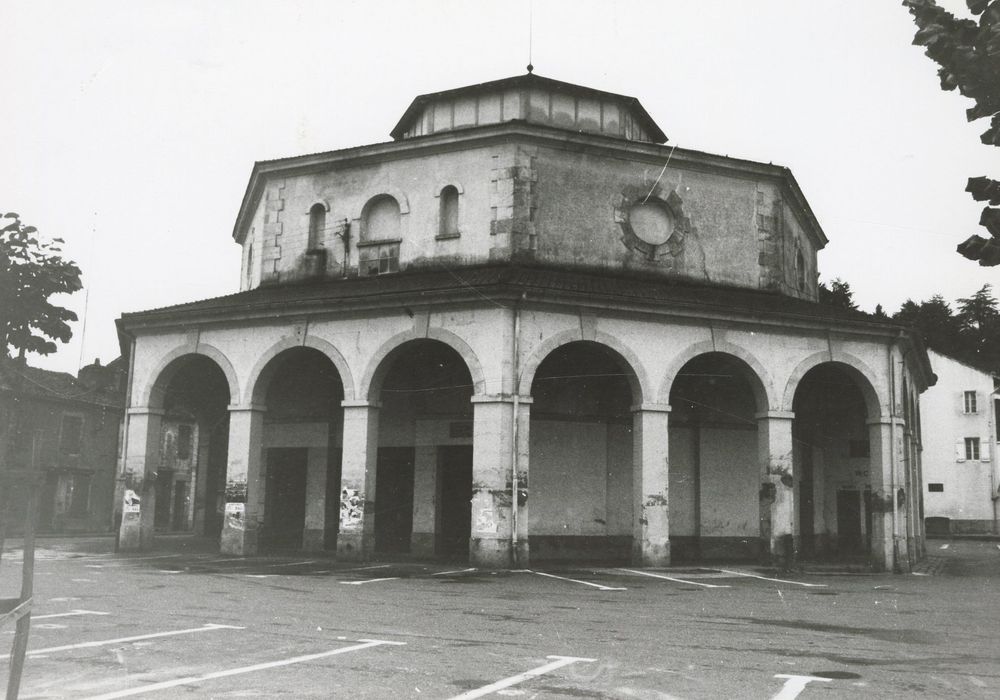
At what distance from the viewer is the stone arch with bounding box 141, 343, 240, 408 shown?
22516mm

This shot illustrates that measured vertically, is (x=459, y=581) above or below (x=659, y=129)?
below

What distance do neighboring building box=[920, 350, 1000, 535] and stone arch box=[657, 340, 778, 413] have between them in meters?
35.4

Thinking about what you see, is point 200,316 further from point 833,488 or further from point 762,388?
point 833,488

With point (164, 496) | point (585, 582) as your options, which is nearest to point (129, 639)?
point (585, 582)

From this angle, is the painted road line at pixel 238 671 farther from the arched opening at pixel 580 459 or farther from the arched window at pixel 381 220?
the arched window at pixel 381 220

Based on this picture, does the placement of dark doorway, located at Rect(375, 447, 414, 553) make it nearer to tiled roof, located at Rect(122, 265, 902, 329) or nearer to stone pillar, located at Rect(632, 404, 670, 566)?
tiled roof, located at Rect(122, 265, 902, 329)

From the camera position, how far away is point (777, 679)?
734 centimetres

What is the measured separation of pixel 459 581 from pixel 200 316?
10281 mm

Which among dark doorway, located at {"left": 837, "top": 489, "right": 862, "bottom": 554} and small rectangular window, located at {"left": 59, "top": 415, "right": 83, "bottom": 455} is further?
small rectangular window, located at {"left": 59, "top": 415, "right": 83, "bottom": 455}

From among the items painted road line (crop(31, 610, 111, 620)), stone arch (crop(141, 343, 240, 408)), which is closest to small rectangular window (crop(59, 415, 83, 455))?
stone arch (crop(141, 343, 240, 408))

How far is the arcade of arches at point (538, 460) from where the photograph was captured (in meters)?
19.9

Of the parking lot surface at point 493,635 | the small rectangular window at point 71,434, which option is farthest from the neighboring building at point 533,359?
the small rectangular window at point 71,434

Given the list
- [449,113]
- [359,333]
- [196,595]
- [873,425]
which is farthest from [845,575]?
[449,113]

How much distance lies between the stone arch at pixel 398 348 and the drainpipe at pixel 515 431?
0.70 metres
